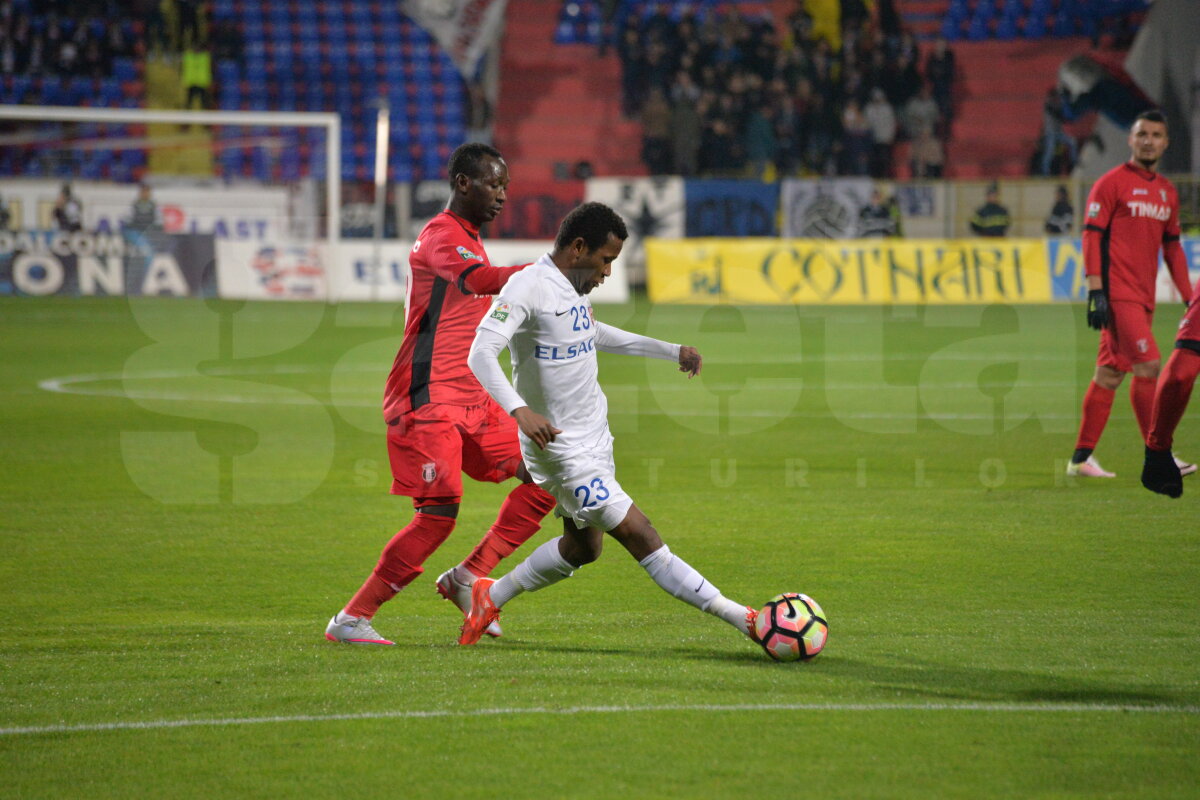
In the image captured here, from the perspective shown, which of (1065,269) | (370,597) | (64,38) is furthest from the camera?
(64,38)

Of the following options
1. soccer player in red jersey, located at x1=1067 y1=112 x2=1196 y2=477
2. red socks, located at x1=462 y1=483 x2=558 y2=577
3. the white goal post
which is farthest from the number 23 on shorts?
the white goal post

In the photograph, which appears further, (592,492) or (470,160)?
(470,160)

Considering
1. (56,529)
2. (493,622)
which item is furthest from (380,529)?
(493,622)

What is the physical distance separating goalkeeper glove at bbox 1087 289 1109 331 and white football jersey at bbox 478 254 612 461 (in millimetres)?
4582

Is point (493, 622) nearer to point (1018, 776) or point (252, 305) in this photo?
point (1018, 776)

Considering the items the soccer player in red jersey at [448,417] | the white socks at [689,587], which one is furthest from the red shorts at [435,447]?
the white socks at [689,587]

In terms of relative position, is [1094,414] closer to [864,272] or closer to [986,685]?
[986,685]

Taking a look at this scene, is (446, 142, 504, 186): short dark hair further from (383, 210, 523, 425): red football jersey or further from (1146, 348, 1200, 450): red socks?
(1146, 348, 1200, 450): red socks

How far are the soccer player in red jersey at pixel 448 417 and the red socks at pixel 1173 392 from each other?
3.95 m

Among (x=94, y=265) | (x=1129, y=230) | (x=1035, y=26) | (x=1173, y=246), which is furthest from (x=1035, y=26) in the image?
(x=1129, y=230)

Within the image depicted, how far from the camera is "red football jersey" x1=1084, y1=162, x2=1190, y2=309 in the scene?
8.77 metres

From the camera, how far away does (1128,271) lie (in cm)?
877

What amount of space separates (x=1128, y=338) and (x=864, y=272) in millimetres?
15317

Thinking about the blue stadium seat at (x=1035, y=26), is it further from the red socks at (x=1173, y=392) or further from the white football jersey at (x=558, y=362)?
the white football jersey at (x=558, y=362)
